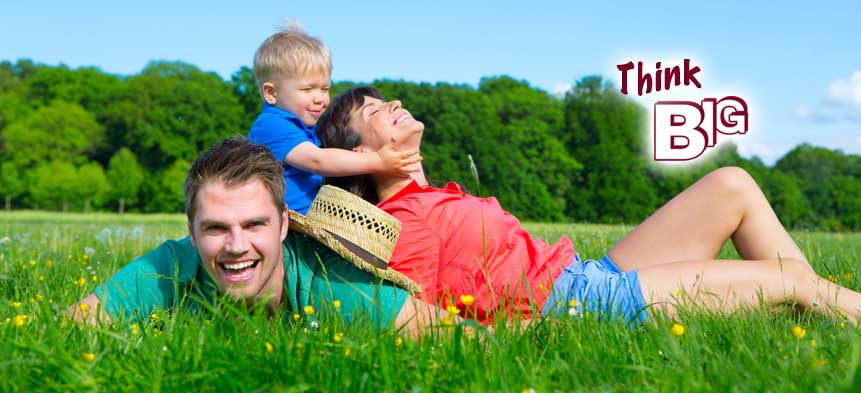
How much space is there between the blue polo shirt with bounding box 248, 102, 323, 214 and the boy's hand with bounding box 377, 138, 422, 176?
83cm

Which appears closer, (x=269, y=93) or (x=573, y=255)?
(x=573, y=255)

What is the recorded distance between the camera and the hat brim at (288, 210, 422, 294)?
3.37 metres

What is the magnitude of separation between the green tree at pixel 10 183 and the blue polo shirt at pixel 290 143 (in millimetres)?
58171

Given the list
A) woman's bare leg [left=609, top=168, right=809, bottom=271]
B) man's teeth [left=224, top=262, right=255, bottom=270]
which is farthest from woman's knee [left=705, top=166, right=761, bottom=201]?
man's teeth [left=224, top=262, right=255, bottom=270]

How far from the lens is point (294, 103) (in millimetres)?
5145

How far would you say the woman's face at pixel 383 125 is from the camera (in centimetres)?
418

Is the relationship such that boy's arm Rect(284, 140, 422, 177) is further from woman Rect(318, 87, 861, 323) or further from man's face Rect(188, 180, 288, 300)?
man's face Rect(188, 180, 288, 300)

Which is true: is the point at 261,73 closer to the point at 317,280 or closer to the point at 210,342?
the point at 317,280

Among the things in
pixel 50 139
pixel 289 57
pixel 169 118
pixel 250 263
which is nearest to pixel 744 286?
pixel 250 263

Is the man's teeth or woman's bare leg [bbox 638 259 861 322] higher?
the man's teeth

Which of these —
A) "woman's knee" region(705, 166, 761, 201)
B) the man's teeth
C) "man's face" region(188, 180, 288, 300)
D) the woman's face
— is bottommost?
the man's teeth

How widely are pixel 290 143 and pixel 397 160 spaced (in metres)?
1.04

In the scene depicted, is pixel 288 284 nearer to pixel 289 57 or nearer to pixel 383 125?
pixel 383 125

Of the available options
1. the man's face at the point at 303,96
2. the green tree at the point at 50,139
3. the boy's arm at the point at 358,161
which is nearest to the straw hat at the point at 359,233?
the boy's arm at the point at 358,161
